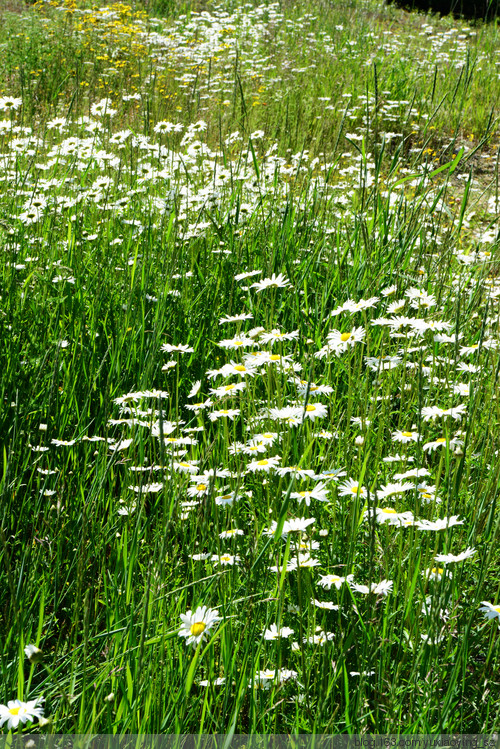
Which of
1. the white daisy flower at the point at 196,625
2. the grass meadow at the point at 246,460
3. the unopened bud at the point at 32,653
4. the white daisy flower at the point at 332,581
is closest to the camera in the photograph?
the unopened bud at the point at 32,653

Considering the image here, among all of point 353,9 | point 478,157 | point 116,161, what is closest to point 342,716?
point 116,161

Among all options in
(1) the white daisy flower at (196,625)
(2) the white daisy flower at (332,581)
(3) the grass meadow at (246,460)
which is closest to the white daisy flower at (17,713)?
(3) the grass meadow at (246,460)

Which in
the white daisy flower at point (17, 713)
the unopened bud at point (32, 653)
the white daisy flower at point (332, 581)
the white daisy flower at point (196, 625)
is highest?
the unopened bud at point (32, 653)

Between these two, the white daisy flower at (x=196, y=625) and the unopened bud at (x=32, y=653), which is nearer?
the unopened bud at (x=32, y=653)

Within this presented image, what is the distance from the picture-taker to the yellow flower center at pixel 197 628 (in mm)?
852

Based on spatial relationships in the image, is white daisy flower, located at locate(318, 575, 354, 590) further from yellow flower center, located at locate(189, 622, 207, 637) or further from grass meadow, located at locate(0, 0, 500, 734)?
yellow flower center, located at locate(189, 622, 207, 637)

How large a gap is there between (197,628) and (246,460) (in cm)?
58

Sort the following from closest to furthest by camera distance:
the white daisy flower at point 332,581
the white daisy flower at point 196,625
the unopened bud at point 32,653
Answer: the unopened bud at point 32,653 → the white daisy flower at point 196,625 → the white daisy flower at point 332,581

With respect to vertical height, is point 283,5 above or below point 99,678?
above

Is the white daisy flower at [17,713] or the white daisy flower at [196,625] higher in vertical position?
the white daisy flower at [196,625]

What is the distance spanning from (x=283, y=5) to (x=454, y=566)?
12676 mm

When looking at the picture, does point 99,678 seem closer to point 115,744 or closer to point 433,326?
point 115,744

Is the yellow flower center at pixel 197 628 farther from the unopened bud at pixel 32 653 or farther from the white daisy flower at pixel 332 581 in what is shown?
the white daisy flower at pixel 332 581

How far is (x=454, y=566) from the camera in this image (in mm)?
1071
